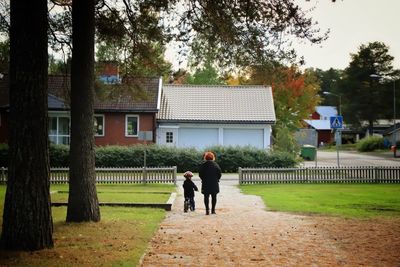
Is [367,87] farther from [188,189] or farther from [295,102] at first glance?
[188,189]

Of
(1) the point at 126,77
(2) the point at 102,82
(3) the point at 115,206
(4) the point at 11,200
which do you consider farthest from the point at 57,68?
(4) the point at 11,200

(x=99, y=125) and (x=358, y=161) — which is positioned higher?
(x=99, y=125)

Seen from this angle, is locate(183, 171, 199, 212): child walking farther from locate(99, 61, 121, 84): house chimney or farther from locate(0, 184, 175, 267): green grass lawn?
locate(99, 61, 121, 84): house chimney

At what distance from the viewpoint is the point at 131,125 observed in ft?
130

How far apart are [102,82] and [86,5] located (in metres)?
5.27

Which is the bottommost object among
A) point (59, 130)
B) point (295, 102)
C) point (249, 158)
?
point (249, 158)

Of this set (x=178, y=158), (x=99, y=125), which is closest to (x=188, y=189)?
(x=178, y=158)

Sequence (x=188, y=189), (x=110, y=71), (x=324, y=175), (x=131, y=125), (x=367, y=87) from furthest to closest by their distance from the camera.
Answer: (x=367, y=87)
(x=131, y=125)
(x=324, y=175)
(x=110, y=71)
(x=188, y=189)

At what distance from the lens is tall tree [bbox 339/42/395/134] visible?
3226 inches

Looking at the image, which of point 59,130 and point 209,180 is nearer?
point 209,180

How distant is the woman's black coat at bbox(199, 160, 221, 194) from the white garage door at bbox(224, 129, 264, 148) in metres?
25.9

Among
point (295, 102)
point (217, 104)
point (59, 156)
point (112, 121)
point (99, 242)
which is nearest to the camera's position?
point (99, 242)

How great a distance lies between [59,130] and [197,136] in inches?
433

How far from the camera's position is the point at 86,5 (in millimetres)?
11422
